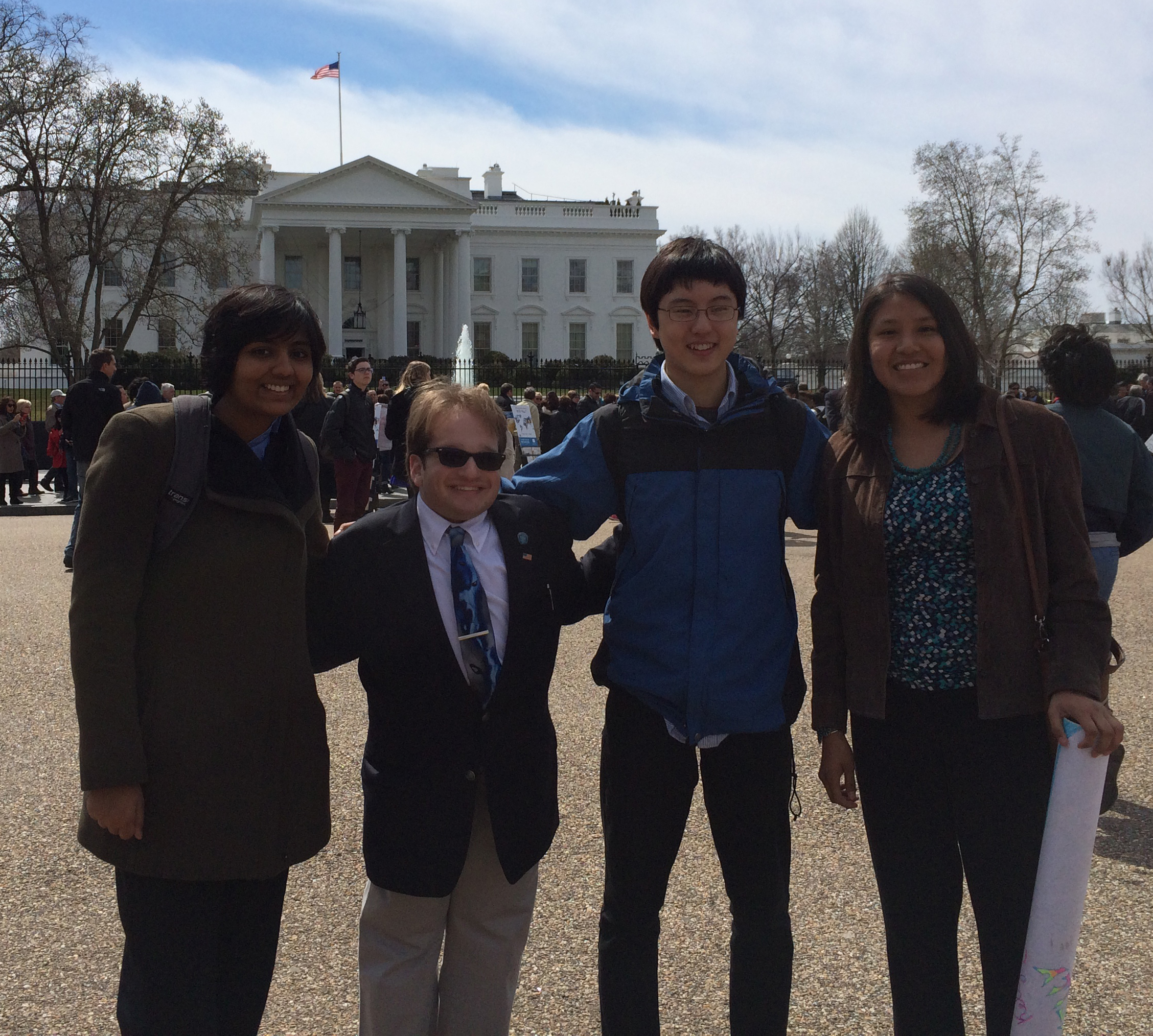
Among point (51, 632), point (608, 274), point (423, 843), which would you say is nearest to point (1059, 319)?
point (608, 274)

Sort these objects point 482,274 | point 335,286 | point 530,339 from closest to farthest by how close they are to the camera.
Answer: point 335,286
point 482,274
point 530,339

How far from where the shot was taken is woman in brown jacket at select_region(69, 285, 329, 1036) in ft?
6.82

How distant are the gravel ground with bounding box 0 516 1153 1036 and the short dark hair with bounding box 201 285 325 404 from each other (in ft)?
5.86

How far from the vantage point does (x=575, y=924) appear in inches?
138

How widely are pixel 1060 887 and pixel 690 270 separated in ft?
5.29

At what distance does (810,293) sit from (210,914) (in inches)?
2590

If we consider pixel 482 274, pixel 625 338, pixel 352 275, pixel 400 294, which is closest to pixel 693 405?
pixel 400 294

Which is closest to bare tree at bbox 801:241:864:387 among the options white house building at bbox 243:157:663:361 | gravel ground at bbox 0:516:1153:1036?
white house building at bbox 243:157:663:361

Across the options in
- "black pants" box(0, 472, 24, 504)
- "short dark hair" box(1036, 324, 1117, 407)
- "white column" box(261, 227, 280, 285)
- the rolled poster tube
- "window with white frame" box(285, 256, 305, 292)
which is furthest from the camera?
"window with white frame" box(285, 256, 305, 292)

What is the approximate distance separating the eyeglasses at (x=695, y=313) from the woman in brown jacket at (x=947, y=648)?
388 millimetres

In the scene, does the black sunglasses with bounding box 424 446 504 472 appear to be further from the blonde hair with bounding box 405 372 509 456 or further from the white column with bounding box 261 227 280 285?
the white column with bounding box 261 227 280 285

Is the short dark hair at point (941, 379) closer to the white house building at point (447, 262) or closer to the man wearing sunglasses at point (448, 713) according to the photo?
the man wearing sunglasses at point (448, 713)

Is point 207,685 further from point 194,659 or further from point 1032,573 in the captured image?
point 1032,573

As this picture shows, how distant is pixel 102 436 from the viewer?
2.14m
